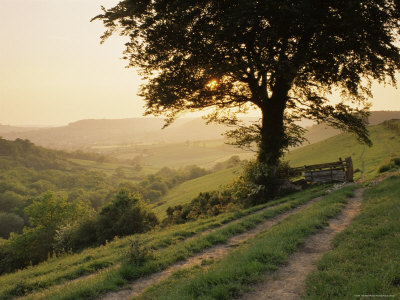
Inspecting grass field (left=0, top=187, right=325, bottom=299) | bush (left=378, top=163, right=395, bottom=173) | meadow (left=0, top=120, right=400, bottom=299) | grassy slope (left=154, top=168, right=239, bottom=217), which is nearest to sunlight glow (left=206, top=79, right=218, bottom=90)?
grass field (left=0, top=187, right=325, bottom=299)

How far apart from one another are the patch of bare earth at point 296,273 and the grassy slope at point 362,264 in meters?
0.33

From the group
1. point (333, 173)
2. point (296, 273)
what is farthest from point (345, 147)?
point (296, 273)

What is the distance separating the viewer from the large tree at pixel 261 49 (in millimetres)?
15445

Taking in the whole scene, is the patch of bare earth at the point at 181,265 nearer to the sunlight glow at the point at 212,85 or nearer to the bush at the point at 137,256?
the bush at the point at 137,256

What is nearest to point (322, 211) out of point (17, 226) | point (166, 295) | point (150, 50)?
point (166, 295)

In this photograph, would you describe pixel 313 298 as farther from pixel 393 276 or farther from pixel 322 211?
pixel 322 211

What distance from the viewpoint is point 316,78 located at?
18.5 metres

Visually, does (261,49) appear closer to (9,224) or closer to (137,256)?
(137,256)

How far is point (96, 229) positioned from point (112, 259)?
15201 mm

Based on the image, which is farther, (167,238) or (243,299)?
(167,238)

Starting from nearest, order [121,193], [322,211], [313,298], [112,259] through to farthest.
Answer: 1. [313,298]
2. [112,259]
3. [322,211]
4. [121,193]

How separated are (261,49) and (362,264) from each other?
14.3m

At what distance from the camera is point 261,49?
17.3 metres

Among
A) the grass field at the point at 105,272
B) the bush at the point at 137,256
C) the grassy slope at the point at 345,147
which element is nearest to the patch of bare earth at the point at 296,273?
the grass field at the point at 105,272
